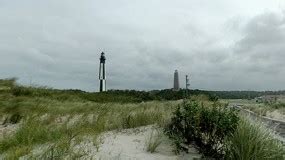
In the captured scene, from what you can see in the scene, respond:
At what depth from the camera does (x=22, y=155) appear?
294 inches

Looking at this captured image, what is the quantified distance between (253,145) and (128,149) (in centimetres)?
272

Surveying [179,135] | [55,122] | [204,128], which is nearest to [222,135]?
[204,128]

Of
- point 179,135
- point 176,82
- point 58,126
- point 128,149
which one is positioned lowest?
point 128,149

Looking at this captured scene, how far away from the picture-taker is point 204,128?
11.0 metres

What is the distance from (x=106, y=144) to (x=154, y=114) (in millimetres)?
5127

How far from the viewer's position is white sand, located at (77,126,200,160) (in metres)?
9.10

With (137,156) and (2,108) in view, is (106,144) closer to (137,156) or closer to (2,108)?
(137,156)

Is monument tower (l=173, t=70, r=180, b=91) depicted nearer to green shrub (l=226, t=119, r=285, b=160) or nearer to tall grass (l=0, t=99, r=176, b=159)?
tall grass (l=0, t=99, r=176, b=159)

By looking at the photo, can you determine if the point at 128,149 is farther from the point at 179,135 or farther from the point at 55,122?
the point at 55,122

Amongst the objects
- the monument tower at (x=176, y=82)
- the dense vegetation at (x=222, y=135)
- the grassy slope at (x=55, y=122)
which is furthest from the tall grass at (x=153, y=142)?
the monument tower at (x=176, y=82)

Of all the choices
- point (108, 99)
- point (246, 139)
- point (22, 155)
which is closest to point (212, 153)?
point (246, 139)

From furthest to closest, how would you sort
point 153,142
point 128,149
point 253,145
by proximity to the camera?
point 153,142 < point 128,149 < point 253,145

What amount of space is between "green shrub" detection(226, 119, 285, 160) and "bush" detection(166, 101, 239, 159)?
0.48 metres

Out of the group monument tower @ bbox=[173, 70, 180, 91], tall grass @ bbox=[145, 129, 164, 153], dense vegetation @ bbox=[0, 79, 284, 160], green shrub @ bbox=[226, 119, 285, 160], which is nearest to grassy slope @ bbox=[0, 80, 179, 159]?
dense vegetation @ bbox=[0, 79, 284, 160]
